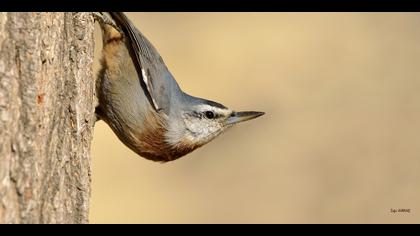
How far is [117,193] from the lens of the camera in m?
9.01

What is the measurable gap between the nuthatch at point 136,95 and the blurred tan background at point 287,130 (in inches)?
135

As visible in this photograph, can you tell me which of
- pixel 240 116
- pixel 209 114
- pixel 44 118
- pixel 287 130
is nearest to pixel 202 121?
pixel 209 114

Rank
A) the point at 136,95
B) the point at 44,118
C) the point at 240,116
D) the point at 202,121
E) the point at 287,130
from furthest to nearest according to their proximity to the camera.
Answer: the point at 287,130 → the point at 240,116 → the point at 202,121 → the point at 136,95 → the point at 44,118

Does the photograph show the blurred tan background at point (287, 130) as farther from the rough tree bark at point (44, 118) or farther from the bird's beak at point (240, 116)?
the rough tree bark at point (44, 118)

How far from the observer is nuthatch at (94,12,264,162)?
495 centimetres

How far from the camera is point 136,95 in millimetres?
5000

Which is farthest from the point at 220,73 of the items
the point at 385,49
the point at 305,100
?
the point at 385,49

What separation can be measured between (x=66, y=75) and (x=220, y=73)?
719cm

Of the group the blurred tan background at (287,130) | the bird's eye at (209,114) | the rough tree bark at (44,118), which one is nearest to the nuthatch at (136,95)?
the bird's eye at (209,114)

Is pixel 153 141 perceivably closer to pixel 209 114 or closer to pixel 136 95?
pixel 136 95

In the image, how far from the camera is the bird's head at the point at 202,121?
17.4 feet

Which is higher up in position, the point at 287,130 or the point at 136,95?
the point at 136,95

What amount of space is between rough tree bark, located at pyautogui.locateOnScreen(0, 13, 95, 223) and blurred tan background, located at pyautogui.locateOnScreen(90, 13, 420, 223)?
4.47 metres

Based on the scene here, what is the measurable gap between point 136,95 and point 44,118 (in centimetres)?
154
